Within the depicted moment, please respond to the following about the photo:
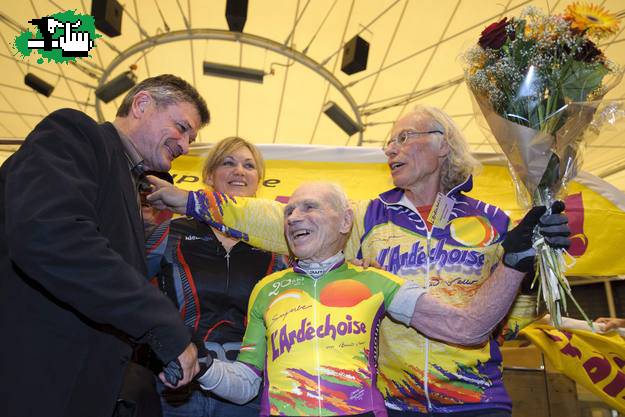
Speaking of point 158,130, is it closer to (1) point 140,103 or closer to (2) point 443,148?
(1) point 140,103

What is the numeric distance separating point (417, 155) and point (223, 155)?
90cm

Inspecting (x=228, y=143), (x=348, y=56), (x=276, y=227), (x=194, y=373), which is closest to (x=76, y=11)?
(x=348, y=56)

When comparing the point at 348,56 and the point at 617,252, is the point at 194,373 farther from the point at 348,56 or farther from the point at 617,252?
the point at 348,56

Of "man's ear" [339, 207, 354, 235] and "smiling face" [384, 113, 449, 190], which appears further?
"smiling face" [384, 113, 449, 190]

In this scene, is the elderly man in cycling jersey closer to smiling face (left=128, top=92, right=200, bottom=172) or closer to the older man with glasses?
the older man with glasses

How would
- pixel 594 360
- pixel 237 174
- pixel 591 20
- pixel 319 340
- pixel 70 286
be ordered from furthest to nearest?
pixel 594 360 → pixel 237 174 → pixel 591 20 → pixel 319 340 → pixel 70 286

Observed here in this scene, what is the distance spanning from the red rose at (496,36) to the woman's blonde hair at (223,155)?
1.15 m

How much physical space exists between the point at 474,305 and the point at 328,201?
0.57 metres

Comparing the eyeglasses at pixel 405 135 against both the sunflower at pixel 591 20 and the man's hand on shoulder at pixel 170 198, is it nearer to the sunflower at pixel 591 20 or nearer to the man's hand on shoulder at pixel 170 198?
the sunflower at pixel 591 20

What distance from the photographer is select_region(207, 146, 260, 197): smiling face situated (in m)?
2.54

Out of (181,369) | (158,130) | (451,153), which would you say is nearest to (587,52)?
(451,153)

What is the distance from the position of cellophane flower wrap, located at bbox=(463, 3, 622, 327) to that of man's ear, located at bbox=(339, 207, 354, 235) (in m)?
0.54

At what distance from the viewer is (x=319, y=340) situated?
5.34ft

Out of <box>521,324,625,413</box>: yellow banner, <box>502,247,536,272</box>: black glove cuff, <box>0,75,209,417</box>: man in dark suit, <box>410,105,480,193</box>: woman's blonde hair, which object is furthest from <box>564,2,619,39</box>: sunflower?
<box>521,324,625,413</box>: yellow banner
